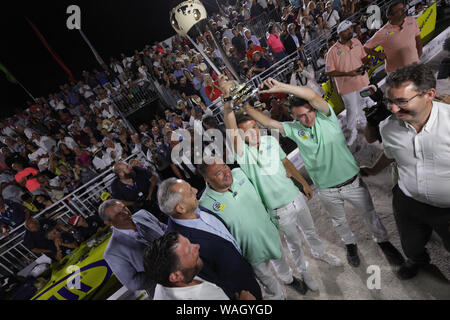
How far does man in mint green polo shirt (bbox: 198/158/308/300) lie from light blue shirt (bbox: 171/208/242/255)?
0.13m

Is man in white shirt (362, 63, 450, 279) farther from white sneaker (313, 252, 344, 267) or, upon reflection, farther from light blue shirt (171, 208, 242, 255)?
light blue shirt (171, 208, 242, 255)

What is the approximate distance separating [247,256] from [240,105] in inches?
62.4

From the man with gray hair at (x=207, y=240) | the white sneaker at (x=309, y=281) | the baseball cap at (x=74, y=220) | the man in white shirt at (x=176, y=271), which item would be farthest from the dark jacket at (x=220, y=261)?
the baseball cap at (x=74, y=220)

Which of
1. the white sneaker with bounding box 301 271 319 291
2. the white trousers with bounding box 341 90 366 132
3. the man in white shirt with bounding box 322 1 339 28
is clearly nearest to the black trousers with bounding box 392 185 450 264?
the white sneaker with bounding box 301 271 319 291

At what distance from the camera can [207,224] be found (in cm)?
205

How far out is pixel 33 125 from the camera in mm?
9008

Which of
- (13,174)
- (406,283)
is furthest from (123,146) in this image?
(406,283)

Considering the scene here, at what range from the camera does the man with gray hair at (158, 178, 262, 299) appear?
193 cm

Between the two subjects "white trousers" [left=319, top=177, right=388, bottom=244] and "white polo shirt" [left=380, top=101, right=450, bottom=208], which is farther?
"white trousers" [left=319, top=177, right=388, bottom=244]

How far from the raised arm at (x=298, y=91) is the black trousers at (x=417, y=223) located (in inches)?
41.7

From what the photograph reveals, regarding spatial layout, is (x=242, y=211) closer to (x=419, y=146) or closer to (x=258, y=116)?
(x=258, y=116)

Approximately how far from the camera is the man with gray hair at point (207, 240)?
193 cm

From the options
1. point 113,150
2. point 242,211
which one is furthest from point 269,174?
point 113,150

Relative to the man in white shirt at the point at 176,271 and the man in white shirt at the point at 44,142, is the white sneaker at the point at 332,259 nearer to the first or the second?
the man in white shirt at the point at 176,271
